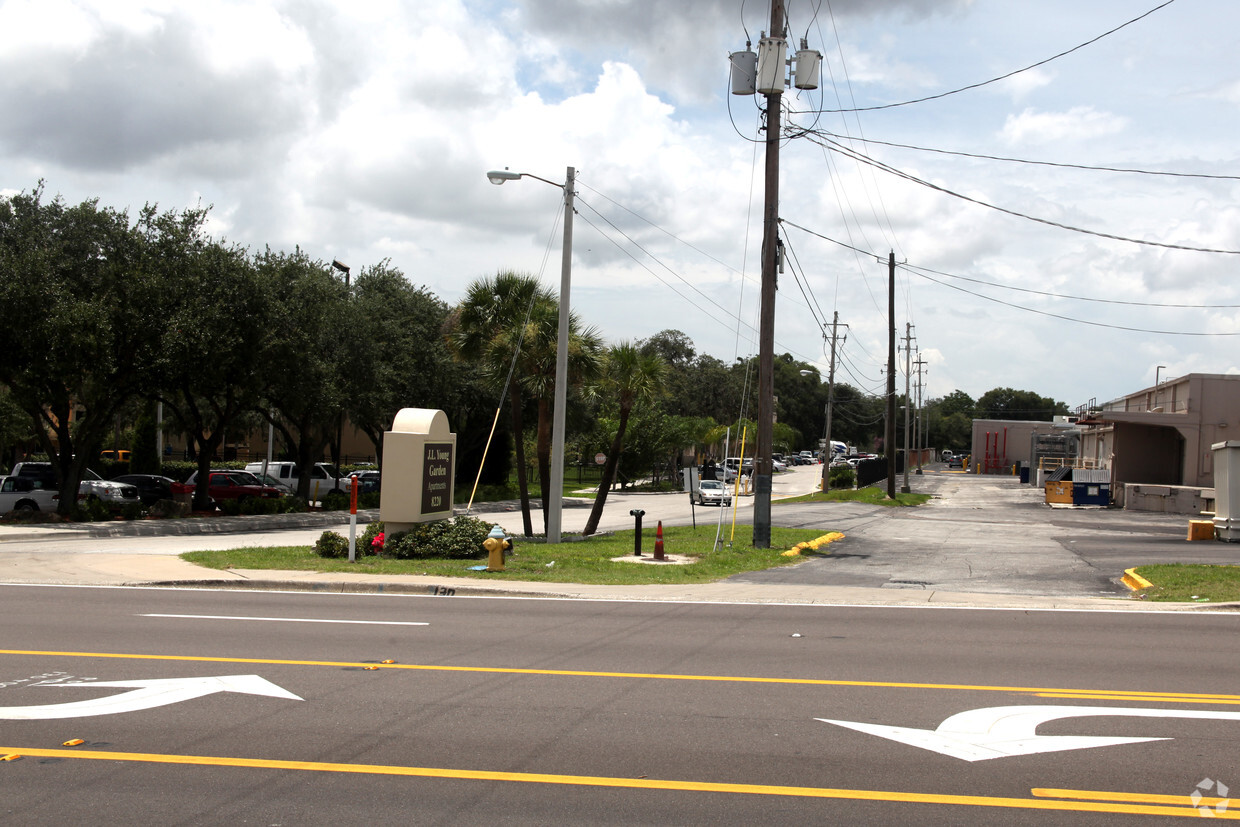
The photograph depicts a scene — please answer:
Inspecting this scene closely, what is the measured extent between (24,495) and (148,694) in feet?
90.6

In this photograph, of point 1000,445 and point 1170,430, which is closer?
point 1170,430

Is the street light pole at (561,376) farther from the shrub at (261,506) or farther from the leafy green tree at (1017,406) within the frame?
the leafy green tree at (1017,406)

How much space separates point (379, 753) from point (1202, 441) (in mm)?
49167

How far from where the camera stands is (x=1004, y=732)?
22.3ft

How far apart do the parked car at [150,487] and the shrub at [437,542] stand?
19781mm

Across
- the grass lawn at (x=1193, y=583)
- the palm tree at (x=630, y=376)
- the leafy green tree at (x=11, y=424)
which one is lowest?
the grass lawn at (x=1193, y=583)

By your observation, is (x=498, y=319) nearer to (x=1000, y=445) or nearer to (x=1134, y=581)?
(x=1134, y=581)

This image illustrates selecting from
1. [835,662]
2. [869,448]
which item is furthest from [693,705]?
[869,448]

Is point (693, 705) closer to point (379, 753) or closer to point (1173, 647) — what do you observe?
point (379, 753)

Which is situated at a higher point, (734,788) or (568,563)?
(734,788)

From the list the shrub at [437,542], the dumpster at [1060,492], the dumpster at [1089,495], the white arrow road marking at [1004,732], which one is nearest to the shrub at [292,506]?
the shrub at [437,542]

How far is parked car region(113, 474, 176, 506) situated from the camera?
34781 millimetres

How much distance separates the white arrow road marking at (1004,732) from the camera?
6391 mm

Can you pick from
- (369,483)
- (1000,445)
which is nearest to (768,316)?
(369,483)
